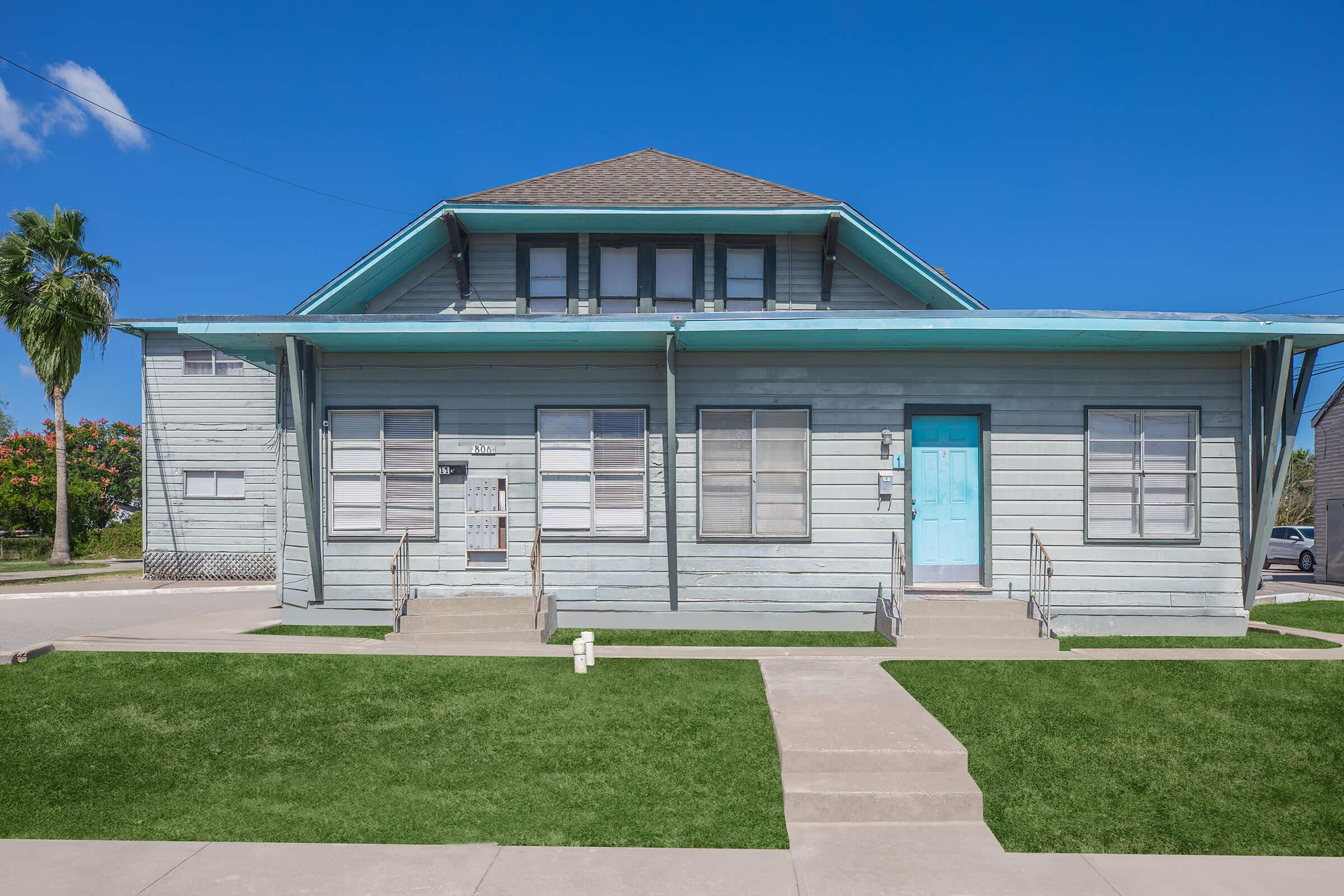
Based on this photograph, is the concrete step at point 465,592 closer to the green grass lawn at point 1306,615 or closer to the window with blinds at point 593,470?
the window with blinds at point 593,470

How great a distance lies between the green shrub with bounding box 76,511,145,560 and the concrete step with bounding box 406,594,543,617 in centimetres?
2187

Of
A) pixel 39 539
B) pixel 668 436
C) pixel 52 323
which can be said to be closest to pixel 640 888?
pixel 668 436

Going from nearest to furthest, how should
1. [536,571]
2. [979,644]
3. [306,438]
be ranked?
[979,644]
[536,571]
[306,438]

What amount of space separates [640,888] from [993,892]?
5.58ft

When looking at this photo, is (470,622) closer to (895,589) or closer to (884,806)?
(895,589)

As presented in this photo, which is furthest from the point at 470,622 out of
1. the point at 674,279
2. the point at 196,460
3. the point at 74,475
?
the point at 74,475

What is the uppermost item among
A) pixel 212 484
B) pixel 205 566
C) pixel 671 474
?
pixel 671 474

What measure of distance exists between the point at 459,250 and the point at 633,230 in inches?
105

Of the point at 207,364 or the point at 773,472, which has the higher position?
the point at 207,364

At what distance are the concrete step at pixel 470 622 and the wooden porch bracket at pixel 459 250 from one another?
503 cm

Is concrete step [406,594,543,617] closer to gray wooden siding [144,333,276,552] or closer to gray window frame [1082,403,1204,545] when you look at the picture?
gray window frame [1082,403,1204,545]

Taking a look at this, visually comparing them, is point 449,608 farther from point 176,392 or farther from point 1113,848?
point 176,392

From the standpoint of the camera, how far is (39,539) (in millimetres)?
26828

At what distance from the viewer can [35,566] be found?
76.2 feet
